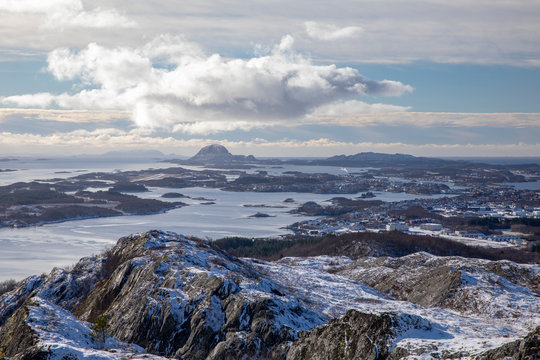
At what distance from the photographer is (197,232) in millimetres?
154500

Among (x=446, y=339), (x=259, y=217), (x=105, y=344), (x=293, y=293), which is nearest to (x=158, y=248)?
(x=293, y=293)

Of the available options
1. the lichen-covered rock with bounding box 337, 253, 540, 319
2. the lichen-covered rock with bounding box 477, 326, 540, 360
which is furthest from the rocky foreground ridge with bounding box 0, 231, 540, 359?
the lichen-covered rock with bounding box 337, 253, 540, 319

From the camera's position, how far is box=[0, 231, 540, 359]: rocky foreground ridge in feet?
87.1

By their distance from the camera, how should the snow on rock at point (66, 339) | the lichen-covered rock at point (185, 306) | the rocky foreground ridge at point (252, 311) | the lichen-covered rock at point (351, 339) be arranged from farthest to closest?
1. the lichen-covered rock at point (185, 306)
2. the snow on rock at point (66, 339)
3. the rocky foreground ridge at point (252, 311)
4. the lichen-covered rock at point (351, 339)

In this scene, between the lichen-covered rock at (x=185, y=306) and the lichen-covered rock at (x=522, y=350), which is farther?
the lichen-covered rock at (x=185, y=306)

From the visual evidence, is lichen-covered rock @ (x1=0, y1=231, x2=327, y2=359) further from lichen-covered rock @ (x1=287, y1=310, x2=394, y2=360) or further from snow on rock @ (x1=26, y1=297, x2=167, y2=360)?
lichen-covered rock @ (x1=287, y1=310, x2=394, y2=360)

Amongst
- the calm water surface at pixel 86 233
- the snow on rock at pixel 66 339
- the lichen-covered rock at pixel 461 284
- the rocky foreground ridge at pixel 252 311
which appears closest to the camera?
the rocky foreground ridge at pixel 252 311

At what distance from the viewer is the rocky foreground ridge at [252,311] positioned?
26.6 meters

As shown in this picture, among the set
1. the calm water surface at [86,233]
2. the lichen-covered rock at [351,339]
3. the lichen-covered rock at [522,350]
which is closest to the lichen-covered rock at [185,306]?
the lichen-covered rock at [351,339]

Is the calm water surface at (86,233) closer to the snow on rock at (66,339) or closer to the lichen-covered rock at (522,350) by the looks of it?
the snow on rock at (66,339)

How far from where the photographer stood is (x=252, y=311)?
1607 inches

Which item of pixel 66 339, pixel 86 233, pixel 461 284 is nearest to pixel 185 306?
pixel 66 339

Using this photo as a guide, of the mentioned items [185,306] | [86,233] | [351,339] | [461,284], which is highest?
[351,339]

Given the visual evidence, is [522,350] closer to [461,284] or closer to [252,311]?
[252,311]
